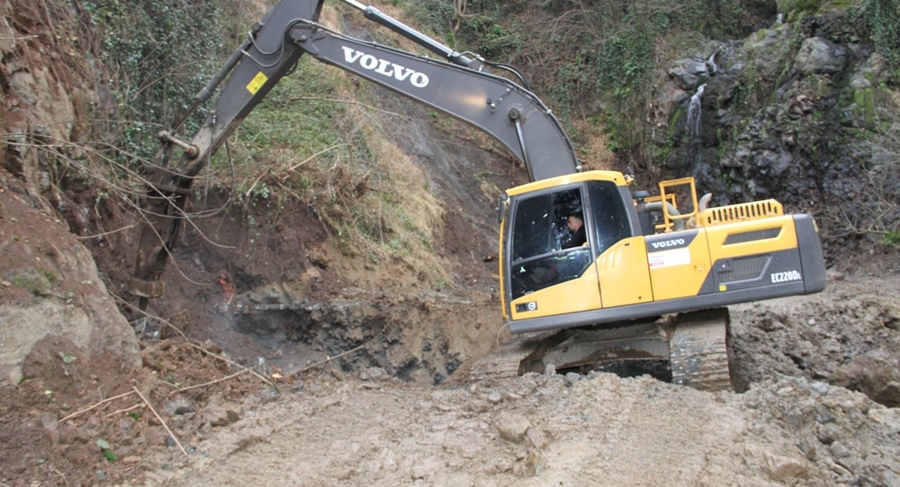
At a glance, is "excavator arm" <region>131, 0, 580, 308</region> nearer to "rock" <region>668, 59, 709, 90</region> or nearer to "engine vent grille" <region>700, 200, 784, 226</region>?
"engine vent grille" <region>700, 200, 784, 226</region>

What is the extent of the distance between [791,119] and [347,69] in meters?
9.57

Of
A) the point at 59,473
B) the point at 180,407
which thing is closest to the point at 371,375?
the point at 180,407

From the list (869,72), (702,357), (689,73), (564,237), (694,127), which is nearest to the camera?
(702,357)

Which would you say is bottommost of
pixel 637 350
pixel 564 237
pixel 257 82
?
pixel 637 350

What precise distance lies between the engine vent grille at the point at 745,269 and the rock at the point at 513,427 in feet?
7.89

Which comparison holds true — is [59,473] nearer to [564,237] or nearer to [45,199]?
[45,199]

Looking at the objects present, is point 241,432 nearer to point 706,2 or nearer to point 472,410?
point 472,410

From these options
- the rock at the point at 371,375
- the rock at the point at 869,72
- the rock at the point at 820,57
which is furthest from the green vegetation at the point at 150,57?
the rock at the point at 869,72

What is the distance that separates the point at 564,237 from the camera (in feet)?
20.1

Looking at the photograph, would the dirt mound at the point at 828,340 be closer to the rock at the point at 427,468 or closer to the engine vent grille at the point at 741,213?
the engine vent grille at the point at 741,213

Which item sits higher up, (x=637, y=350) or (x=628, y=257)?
(x=628, y=257)

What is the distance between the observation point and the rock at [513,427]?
4.32 meters

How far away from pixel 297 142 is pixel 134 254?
3.66 metres

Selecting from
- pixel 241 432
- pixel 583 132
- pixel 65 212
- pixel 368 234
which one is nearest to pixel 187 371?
pixel 241 432
